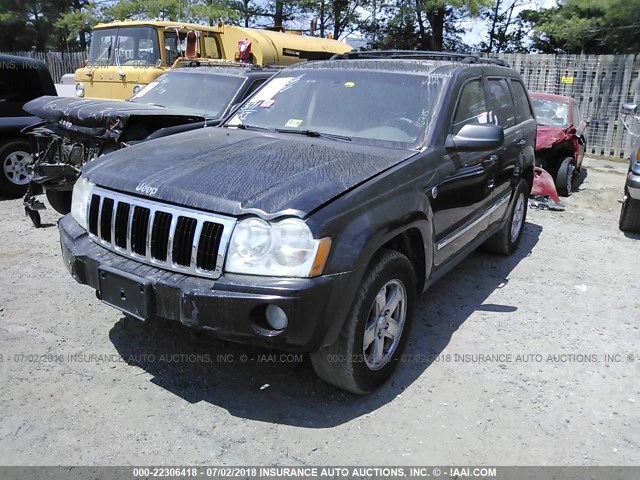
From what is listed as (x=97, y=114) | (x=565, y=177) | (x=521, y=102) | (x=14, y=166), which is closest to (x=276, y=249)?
(x=97, y=114)

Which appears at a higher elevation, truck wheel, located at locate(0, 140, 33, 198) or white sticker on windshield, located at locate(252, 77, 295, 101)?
white sticker on windshield, located at locate(252, 77, 295, 101)

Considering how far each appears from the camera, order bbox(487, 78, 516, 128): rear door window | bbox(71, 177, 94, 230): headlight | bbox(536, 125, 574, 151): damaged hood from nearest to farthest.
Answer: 1. bbox(71, 177, 94, 230): headlight
2. bbox(487, 78, 516, 128): rear door window
3. bbox(536, 125, 574, 151): damaged hood

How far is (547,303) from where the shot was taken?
4.68m

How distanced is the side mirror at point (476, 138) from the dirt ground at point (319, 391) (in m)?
1.33

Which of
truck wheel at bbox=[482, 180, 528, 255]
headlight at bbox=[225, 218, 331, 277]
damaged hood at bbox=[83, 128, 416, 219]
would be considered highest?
damaged hood at bbox=[83, 128, 416, 219]

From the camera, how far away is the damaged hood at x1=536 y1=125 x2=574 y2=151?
8.53 m

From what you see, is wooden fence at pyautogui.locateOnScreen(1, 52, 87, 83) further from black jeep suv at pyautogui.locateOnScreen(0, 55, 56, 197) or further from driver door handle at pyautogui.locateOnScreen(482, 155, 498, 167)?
driver door handle at pyautogui.locateOnScreen(482, 155, 498, 167)

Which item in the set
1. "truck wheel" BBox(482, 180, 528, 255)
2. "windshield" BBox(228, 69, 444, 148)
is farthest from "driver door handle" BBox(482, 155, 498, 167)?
"truck wheel" BBox(482, 180, 528, 255)

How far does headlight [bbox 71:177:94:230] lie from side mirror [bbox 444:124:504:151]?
2314mm

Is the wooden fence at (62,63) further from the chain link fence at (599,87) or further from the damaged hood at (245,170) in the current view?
the damaged hood at (245,170)

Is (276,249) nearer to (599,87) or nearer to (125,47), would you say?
(125,47)

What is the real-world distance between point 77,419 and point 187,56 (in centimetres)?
850

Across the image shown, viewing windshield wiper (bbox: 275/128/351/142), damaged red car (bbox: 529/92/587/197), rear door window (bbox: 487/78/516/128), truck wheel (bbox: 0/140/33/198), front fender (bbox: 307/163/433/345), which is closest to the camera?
front fender (bbox: 307/163/433/345)

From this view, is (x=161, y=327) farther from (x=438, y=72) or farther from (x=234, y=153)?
(x=438, y=72)
